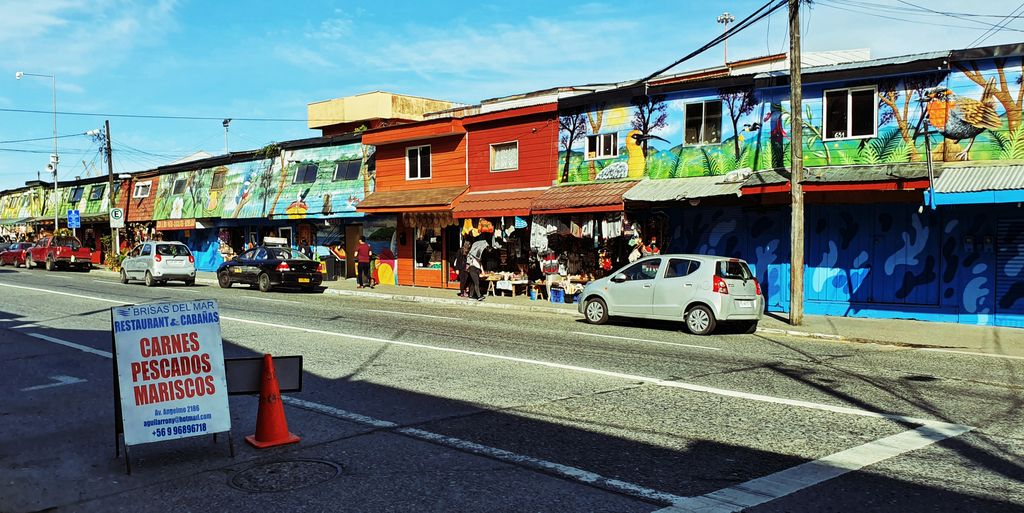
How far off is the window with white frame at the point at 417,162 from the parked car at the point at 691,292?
12938 mm

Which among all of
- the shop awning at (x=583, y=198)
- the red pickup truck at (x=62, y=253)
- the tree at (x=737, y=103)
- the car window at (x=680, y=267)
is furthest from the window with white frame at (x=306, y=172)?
the car window at (x=680, y=267)

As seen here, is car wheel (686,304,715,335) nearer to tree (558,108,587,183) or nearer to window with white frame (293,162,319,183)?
tree (558,108,587,183)

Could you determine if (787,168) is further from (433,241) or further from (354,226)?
(354,226)

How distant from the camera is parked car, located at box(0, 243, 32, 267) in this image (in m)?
42.0

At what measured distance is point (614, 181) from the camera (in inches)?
838

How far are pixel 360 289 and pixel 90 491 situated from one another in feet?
67.4

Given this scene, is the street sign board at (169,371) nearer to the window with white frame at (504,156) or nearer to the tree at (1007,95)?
the tree at (1007,95)

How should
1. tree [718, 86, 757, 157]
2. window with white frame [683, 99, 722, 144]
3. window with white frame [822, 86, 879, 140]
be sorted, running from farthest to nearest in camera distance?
window with white frame [683, 99, 722, 144]
tree [718, 86, 757, 157]
window with white frame [822, 86, 879, 140]

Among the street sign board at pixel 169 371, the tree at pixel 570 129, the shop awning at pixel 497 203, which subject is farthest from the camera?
the shop awning at pixel 497 203

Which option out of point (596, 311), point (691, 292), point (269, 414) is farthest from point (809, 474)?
point (596, 311)

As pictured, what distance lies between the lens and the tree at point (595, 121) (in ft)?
71.1

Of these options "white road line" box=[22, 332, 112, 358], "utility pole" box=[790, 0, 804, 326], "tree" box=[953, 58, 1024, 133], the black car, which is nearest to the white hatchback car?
the black car

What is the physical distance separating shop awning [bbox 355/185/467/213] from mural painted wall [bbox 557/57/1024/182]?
13.8ft

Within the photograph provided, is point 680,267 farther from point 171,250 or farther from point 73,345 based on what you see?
point 171,250
